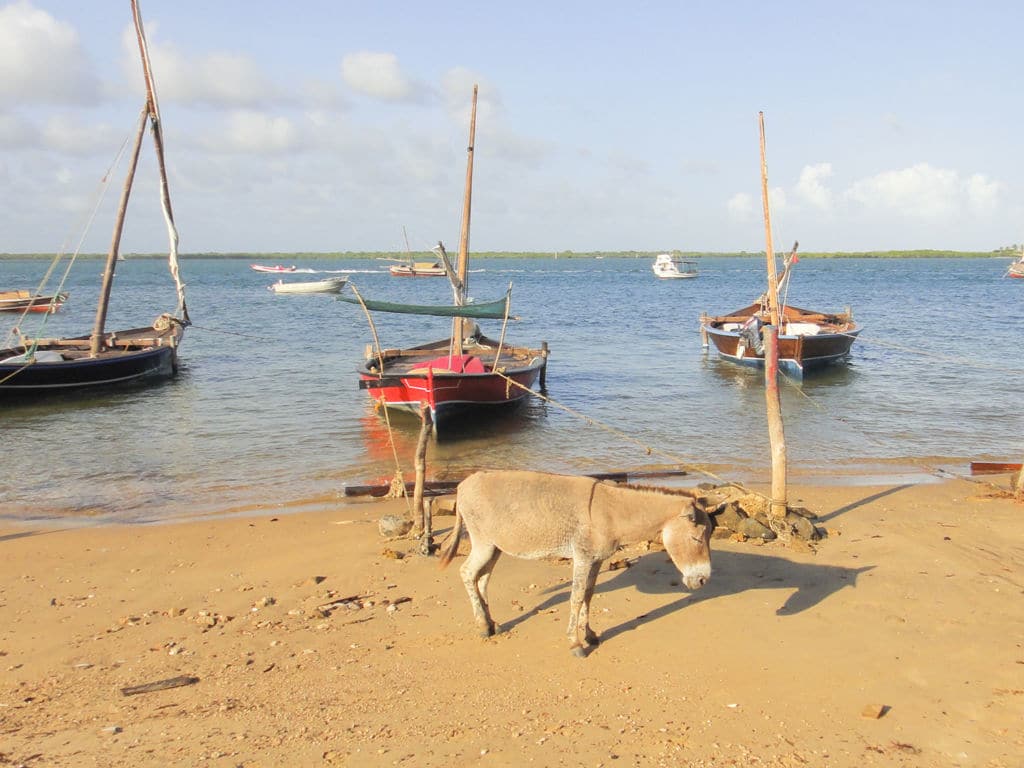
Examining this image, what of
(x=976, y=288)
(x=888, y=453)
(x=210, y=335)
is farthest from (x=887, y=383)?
(x=976, y=288)

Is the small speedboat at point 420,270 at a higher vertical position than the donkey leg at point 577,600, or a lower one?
higher

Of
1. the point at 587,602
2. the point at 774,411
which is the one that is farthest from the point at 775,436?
the point at 587,602

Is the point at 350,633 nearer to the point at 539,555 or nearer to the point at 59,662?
the point at 539,555

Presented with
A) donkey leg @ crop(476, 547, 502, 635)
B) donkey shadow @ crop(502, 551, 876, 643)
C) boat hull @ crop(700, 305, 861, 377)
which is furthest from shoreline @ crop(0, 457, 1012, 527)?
boat hull @ crop(700, 305, 861, 377)

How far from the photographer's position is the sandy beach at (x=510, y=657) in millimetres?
5441

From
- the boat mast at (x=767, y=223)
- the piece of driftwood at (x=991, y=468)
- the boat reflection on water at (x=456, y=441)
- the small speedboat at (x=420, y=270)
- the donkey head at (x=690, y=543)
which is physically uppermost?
the small speedboat at (x=420, y=270)

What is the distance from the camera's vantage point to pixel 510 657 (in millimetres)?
6797

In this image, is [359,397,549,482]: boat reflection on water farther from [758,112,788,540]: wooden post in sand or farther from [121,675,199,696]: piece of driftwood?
[121,675,199,696]: piece of driftwood

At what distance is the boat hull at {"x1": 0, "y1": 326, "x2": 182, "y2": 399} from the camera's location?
22547 mm

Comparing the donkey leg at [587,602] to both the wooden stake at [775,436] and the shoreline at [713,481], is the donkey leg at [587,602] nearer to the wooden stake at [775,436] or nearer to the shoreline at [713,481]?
the wooden stake at [775,436]

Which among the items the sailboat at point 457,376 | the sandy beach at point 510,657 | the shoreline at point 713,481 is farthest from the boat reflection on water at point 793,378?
the sandy beach at point 510,657

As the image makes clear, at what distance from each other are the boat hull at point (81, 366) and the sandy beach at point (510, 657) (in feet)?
47.5

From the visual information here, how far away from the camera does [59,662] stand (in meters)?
6.84

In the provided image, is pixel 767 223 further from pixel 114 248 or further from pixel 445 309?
pixel 114 248
